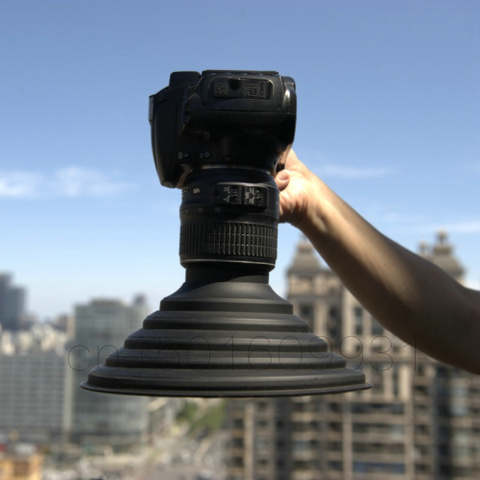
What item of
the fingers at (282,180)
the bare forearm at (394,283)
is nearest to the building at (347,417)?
the bare forearm at (394,283)

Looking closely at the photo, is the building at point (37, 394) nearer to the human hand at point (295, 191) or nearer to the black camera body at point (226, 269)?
the human hand at point (295, 191)

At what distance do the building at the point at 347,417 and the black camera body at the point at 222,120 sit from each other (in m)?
13.9

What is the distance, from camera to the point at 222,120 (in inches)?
28.1

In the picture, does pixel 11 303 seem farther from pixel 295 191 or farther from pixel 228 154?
pixel 228 154

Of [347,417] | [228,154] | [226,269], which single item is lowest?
[347,417]

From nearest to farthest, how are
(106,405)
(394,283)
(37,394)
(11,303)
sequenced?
(394,283)
(106,405)
(37,394)
(11,303)

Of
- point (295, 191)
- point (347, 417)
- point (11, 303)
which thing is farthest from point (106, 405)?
point (295, 191)

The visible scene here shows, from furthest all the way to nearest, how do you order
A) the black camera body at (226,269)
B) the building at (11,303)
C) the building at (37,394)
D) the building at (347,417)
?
the building at (11,303) → the building at (37,394) → the building at (347,417) → the black camera body at (226,269)

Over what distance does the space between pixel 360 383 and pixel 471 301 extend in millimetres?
534

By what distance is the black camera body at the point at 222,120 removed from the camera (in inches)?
27.8

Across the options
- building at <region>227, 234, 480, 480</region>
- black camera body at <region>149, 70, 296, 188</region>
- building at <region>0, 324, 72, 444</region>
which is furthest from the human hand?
building at <region>0, 324, 72, 444</region>

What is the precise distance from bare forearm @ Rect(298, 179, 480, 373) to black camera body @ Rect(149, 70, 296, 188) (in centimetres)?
37

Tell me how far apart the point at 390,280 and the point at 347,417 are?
15027mm

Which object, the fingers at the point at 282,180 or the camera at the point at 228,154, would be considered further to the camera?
the fingers at the point at 282,180
